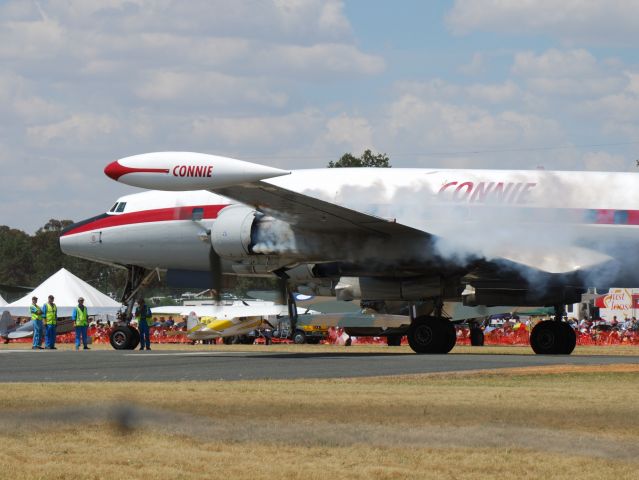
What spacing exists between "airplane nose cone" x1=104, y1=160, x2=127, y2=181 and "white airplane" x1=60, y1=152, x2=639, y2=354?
277 centimetres

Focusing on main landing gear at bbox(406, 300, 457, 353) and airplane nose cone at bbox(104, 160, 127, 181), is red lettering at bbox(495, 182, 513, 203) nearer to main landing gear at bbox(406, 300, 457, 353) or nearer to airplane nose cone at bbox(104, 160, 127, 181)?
main landing gear at bbox(406, 300, 457, 353)

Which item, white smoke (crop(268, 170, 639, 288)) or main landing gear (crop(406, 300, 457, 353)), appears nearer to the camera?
white smoke (crop(268, 170, 639, 288))

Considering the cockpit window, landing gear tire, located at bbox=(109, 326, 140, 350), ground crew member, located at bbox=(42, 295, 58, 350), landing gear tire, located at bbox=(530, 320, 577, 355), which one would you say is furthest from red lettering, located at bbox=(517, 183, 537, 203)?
ground crew member, located at bbox=(42, 295, 58, 350)

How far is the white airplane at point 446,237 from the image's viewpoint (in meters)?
26.7

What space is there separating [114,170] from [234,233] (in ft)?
13.9

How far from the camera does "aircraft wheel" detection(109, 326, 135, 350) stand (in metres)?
34.2

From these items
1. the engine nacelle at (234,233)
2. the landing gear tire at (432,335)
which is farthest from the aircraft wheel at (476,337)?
the engine nacelle at (234,233)

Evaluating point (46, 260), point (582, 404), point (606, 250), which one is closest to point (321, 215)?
point (606, 250)

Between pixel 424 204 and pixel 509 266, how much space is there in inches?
107

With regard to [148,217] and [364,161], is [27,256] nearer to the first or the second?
[364,161]

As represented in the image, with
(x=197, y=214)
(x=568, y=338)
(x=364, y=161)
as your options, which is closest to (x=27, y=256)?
(x=364, y=161)

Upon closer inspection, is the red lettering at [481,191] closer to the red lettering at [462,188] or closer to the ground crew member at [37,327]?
the red lettering at [462,188]

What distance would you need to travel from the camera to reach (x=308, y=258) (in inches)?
1071

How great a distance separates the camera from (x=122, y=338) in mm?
34250
